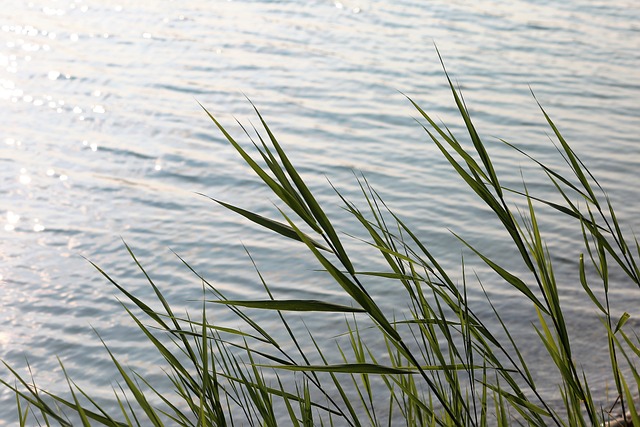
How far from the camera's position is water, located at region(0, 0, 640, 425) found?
504cm

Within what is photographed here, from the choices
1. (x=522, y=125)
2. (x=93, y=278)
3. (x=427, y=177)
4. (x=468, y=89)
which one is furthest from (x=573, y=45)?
(x=93, y=278)

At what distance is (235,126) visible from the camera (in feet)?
24.9

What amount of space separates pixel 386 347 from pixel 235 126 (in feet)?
12.3

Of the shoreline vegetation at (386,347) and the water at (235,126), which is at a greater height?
the shoreline vegetation at (386,347)

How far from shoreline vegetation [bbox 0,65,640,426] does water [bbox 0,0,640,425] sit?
0.20m

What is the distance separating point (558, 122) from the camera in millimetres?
7535

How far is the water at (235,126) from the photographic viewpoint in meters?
5.04

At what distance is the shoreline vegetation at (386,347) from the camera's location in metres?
1.40

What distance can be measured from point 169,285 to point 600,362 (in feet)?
7.30

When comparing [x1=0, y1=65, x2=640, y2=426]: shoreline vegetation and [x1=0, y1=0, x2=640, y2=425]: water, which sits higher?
[x1=0, y1=65, x2=640, y2=426]: shoreline vegetation

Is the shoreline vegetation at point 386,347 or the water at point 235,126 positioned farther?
the water at point 235,126

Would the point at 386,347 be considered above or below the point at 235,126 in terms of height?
above

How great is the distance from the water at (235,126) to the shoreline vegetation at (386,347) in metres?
0.20

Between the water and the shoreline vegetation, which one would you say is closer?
the shoreline vegetation
